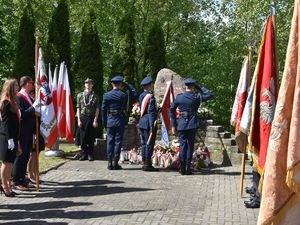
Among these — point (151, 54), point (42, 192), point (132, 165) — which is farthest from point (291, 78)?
point (151, 54)

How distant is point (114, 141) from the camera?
10.9 metres

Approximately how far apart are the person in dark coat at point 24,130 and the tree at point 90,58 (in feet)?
29.3

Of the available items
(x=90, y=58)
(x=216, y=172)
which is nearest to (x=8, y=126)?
(x=216, y=172)

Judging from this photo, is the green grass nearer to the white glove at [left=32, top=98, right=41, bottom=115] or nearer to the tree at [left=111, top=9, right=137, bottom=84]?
Answer: the white glove at [left=32, top=98, right=41, bottom=115]

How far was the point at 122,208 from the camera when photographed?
23.2ft

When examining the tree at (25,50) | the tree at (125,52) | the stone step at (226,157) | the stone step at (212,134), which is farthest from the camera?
the tree at (125,52)

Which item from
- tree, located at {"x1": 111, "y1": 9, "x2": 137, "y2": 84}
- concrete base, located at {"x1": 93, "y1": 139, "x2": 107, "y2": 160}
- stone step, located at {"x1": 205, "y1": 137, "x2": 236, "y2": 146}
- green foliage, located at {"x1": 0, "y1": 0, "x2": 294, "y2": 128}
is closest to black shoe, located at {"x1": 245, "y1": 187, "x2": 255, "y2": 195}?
stone step, located at {"x1": 205, "y1": 137, "x2": 236, "y2": 146}

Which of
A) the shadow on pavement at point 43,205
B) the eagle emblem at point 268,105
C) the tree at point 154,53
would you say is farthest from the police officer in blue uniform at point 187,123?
the tree at point 154,53

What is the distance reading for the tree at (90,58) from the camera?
1739cm

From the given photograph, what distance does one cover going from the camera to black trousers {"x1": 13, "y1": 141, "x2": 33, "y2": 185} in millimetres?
8172

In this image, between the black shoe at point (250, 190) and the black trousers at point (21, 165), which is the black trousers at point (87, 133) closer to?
the black trousers at point (21, 165)

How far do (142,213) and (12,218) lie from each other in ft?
5.88

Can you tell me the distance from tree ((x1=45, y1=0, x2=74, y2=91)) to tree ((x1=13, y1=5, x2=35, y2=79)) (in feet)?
2.94

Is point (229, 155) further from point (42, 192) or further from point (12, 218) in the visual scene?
point (12, 218)
